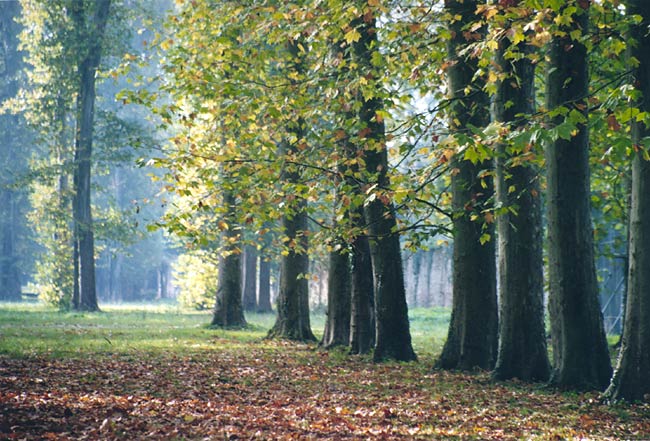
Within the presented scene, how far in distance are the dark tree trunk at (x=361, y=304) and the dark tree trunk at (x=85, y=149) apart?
19.1 metres

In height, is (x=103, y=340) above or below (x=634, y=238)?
below

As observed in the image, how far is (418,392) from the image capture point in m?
10.4

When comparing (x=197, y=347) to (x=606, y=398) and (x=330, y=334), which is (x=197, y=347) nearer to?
(x=330, y=334)

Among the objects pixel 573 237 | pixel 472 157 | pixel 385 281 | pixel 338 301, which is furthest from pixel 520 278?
pixel 338 301

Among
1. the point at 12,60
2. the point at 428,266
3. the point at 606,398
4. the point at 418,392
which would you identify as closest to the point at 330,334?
the point at 418,392

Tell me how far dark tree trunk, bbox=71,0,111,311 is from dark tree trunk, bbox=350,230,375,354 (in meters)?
19.1

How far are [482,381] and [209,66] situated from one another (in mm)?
8102

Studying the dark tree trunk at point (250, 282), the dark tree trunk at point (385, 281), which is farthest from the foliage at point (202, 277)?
the dark tree trunk at point (385, 281)

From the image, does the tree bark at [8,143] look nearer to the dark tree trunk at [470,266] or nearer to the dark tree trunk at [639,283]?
the dark tree trunk at [470,266]

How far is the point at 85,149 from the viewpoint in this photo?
32469mm

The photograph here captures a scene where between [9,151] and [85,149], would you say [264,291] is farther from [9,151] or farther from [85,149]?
[9,151]

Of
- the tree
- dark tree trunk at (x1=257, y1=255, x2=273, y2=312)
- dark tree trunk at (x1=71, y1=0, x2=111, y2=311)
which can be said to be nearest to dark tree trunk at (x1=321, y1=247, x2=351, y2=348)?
dark tree trunk at (x1=71, y1=0, x2=111, y2=311)

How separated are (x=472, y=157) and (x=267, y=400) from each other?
447 cm

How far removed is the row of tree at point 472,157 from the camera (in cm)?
915
